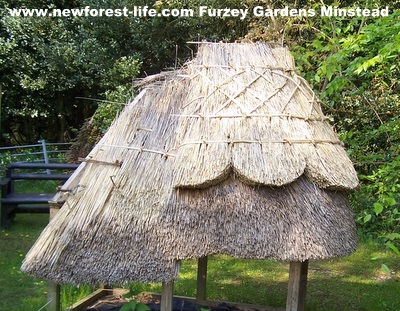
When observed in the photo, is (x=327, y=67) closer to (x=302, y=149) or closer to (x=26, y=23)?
(x=302, y=149)

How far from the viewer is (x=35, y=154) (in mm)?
12422

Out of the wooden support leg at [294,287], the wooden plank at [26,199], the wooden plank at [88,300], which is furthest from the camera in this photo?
the wooden plank at [26,199]

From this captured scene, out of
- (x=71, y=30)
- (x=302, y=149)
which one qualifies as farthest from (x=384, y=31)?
(x=71, y=30)

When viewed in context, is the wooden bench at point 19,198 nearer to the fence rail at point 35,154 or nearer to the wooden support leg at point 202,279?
the fence rail at point 35,154

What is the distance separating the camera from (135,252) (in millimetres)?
3705

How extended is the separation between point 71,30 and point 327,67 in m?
9.04

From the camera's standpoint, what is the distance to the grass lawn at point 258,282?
20.3 feet

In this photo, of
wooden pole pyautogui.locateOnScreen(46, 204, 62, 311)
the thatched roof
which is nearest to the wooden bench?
wooden pole pyautogui.locateOnScreen(46, 204, 62, 311)

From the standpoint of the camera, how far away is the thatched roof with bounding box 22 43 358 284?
3.70 metres

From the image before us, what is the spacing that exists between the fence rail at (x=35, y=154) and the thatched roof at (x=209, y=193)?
313 inches

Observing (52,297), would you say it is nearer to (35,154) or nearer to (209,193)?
(209,193)

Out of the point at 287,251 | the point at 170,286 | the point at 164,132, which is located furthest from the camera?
the point at 164,132

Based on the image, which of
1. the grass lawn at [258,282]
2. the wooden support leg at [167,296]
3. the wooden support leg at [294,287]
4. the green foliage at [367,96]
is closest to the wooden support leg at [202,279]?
the grass lawn at [258,282]

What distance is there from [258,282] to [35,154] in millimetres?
7428
